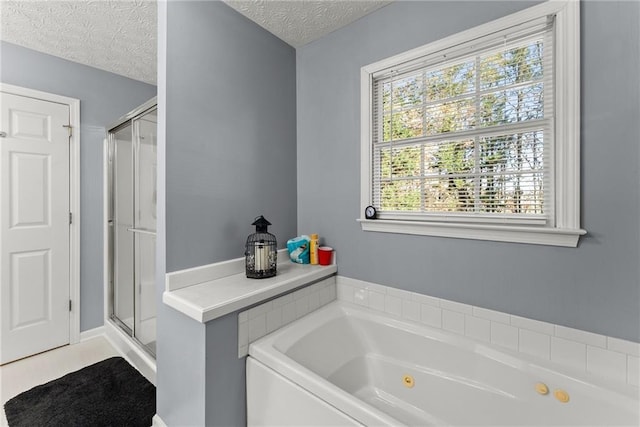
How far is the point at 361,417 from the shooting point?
36.4 inches

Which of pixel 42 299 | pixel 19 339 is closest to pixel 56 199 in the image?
pixel 42 299

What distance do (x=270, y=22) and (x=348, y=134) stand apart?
→ 2.93 ft

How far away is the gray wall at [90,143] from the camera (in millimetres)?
2395

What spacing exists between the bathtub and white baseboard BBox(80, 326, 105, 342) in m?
2.12

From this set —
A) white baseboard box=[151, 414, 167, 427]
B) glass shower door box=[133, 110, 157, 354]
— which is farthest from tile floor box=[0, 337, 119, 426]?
white baseboard box=[151, 414, 167, 427]

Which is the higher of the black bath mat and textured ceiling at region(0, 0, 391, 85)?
textured ceiling at region(0, 0, 391, 85)

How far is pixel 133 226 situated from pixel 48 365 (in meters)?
1.24

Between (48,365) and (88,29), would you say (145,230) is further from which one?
(88,29)

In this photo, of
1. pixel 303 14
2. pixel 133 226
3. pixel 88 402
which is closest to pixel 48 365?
pixel 88 402

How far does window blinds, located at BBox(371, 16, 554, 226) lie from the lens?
1.25 metres

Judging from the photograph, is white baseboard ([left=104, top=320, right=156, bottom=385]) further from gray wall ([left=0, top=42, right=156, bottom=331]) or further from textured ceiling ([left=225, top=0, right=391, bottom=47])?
textured ceiling ([left=225, top=0, right=391, bottom=47])

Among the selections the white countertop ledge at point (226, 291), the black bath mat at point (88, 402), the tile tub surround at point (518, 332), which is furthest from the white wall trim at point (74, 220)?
the tile tub surround at point (518, 332)

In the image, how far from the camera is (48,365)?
2.12 m

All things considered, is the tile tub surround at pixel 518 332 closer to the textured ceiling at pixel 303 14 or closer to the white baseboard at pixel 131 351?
the white baseboard at pixel 131 351
